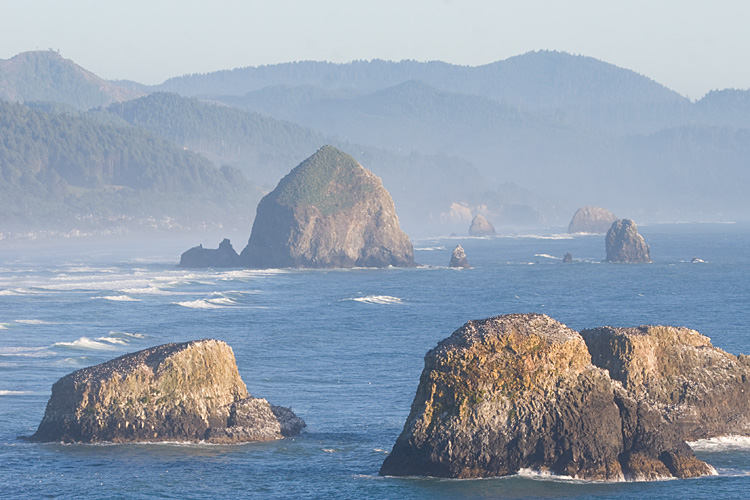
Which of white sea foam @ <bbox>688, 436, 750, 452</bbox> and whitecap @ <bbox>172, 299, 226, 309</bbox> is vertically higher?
whitecap @ <bbox>172, 299, 226, 309</bbox>

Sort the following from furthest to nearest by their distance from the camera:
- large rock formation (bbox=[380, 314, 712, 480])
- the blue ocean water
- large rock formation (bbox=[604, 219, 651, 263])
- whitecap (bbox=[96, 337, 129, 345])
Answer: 1. large rock formation (bbox=[604, 219, 651, 263])
2. whitecap (bbox=[96, 337, 129, 345])
3. the blue ocean water
4. large rock formation (bbox=[380, 314, 712, 480])

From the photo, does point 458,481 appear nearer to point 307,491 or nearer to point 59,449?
point 307,491

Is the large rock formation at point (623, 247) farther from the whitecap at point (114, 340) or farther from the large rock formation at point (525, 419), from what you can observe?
the large rock formation at point (525, 419)

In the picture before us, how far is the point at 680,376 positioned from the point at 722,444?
327 centimetres

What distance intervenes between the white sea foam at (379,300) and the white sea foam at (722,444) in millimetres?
75440

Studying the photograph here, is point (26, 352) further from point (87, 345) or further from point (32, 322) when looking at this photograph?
point (32, 322)

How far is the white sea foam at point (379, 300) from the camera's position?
401ft

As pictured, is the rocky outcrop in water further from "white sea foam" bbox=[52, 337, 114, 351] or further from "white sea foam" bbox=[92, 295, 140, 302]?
"white sea foam" bbox=[52, 337, 114, 351]

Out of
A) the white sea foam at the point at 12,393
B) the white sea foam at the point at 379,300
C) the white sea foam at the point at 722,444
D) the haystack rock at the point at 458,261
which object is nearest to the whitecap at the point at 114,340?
the white sea foam at the point at 12,393

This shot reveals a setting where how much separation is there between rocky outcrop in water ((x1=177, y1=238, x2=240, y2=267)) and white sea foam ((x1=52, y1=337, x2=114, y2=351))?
93593 mm

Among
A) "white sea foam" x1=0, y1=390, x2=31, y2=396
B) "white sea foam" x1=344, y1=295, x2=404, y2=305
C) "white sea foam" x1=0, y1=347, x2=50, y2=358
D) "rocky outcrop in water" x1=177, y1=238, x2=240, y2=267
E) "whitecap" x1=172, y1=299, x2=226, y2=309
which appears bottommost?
"white sea foam" x1=0, y1=390, x2=31, y2=396

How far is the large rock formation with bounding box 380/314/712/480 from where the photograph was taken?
4019 centimetres

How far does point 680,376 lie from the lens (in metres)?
47.3

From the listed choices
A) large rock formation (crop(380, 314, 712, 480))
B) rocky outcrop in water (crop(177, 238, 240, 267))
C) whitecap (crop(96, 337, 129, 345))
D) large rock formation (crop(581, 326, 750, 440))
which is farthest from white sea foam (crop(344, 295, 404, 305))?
large rock formation (crop(380, 314, 712, 480))
